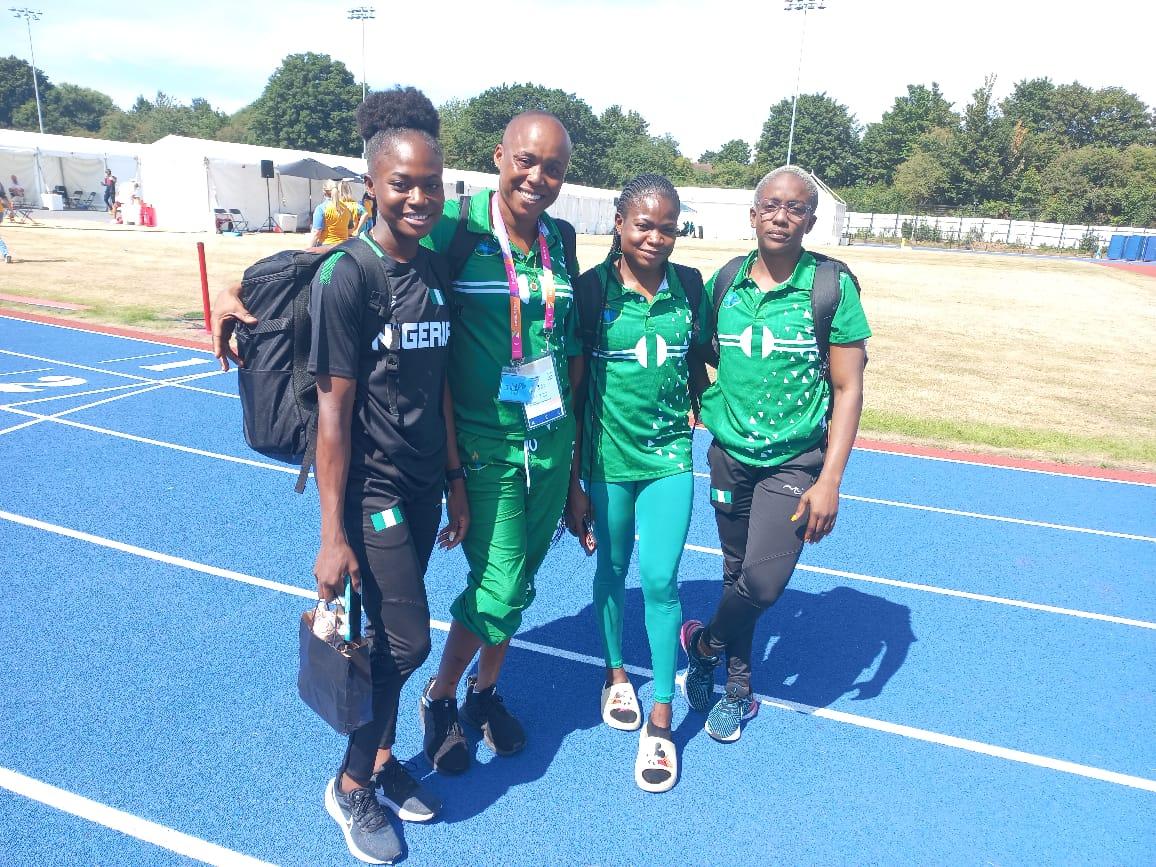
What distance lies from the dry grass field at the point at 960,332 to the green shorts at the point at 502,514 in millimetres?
6479

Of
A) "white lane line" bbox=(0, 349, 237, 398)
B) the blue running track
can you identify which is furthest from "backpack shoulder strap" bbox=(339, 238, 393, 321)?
"white lane line" bbox=(0, 349, 237, 398)

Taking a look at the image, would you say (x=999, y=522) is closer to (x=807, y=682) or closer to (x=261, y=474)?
(x=807, y=682)

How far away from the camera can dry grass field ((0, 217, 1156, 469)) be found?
29.3ft

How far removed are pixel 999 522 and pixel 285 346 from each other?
5.72 metres

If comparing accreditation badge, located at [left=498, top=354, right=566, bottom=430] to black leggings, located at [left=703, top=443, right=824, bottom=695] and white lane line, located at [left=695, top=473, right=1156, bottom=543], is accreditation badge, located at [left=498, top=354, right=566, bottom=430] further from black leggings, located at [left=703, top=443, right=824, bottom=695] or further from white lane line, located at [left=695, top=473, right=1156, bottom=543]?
white lane line, located at [left=695, top=473, right=1156, bottom=543]

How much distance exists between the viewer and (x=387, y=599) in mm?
2496

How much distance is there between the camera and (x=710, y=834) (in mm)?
2840

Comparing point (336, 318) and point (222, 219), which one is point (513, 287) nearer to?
point (336, 318)

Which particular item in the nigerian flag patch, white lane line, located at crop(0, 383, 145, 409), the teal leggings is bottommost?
white lane line, located at crop(0, 383, 145, 409)

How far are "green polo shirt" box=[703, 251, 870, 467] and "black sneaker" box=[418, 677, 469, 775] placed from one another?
5.04 ft

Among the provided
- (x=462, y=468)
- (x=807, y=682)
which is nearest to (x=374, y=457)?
(x=462, y=468)

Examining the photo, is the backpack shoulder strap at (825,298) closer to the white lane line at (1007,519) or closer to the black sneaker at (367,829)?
the black sneaker at (367,829)

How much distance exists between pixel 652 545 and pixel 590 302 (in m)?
0.97

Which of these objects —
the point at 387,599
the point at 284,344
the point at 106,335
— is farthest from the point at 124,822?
the point at 106,335
